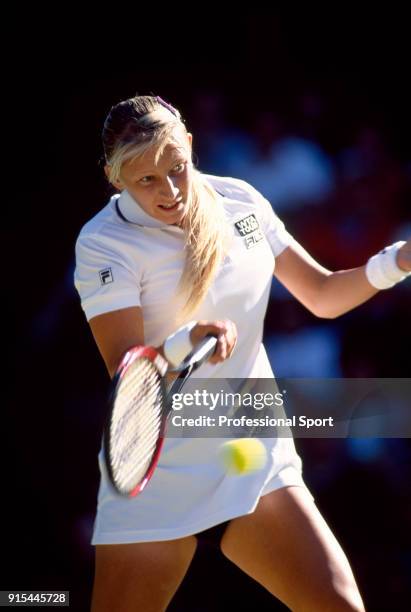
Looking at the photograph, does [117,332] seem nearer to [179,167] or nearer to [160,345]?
[160,345]

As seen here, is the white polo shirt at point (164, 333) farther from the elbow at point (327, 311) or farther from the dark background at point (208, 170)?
the dark background at point (208, 170)

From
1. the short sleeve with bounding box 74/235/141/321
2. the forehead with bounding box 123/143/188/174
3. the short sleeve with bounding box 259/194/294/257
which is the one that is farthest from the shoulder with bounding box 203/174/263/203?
the short sleeve with bounding box 74/235/141/321

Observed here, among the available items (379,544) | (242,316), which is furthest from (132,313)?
(379,544)

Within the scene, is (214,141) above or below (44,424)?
above

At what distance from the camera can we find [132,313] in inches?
112

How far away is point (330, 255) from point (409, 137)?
463 millimetres

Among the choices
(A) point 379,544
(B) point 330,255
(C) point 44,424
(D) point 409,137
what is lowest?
(A) point 379,544

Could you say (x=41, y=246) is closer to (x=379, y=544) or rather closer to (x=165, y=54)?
(x=165, y=54)

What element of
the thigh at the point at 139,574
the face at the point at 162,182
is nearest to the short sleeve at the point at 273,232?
the face at the point at 162,182

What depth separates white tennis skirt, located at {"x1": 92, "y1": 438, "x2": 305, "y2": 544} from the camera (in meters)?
2.91

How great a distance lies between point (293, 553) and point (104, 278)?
2.50ft

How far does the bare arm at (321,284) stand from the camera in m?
3.22

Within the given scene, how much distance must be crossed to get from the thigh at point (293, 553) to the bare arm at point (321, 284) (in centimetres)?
54
